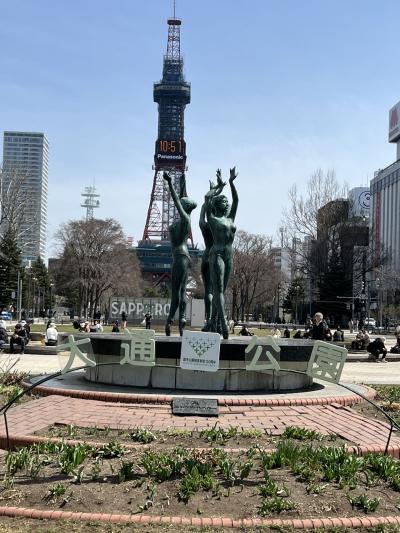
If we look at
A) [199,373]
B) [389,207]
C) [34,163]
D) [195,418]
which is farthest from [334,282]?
[34,163]

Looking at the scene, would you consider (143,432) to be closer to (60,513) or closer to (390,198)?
(60,513)

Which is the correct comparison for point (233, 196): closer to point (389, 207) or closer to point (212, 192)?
point (212, 192)

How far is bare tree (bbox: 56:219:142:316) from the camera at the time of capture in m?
60.0

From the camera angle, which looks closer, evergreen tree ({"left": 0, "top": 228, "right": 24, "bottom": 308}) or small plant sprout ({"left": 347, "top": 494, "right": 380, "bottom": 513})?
small plant sprout ({"left": 347, "top": 494, "right": 380, "bottom": 513})

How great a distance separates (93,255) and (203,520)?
5658 cm

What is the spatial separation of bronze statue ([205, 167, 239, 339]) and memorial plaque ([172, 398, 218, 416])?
4.42 metres

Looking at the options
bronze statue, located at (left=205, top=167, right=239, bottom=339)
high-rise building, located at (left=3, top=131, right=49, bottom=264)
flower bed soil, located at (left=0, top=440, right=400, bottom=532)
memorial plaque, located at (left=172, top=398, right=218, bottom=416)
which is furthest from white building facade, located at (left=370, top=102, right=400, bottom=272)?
flower bed soil, located at (left=0, top=440, right=400, bottom=532)

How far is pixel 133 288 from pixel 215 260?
5760cm

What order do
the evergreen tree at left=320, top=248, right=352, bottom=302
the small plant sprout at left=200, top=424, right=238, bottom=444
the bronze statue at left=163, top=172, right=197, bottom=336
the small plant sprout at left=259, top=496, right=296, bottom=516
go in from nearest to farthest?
the small plant sprout at left=259, top=496, right=296, bottom=516
the small plant sprout at left=200, top=424, right=238, bottom=444
the bronze statue at left=163, top=172, right=197, bottom=336
the evergreen tree at left=320, top=248, right=352, bottom=302

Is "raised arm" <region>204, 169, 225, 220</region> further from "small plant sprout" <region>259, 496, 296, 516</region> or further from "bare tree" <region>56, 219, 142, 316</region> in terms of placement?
"bare tree" <region>56, 219, 142, 316</region>

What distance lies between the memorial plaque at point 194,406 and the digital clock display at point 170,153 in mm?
129220

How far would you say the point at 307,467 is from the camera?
234 inches

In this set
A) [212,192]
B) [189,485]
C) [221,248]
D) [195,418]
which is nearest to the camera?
[189,485]

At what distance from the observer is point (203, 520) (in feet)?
16.0
